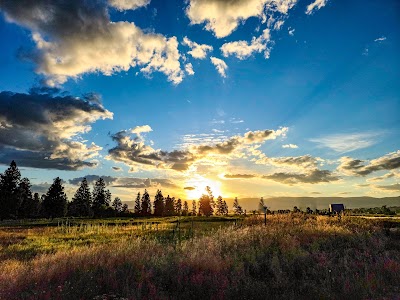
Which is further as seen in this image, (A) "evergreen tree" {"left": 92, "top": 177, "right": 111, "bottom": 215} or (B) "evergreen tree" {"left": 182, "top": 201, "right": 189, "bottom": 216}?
(B) "evergreen tree" {"left": 182, "top": 201, "right": 189, "bottom": 216}

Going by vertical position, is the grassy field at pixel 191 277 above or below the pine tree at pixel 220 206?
below

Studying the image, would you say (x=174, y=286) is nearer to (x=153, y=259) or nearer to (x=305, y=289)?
(x=153, y=259)

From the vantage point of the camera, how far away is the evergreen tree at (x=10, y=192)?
69.6m

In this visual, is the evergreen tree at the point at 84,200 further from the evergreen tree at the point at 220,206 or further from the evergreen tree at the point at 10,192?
the evergreen tree at the point at 220,206

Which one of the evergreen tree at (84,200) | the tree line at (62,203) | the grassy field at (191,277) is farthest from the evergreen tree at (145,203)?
the grassy field at (191,277)

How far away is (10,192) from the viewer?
70750 millimetres

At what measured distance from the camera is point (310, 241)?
51.8ft

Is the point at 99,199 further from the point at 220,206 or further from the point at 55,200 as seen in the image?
the point at 220,206

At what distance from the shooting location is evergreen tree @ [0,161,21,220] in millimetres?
69625

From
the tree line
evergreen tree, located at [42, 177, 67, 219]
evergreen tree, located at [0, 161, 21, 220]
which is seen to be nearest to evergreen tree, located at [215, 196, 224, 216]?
the tree line

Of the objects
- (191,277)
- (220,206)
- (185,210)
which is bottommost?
(191,277)

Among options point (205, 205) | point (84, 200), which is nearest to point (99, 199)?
point (84, 200)

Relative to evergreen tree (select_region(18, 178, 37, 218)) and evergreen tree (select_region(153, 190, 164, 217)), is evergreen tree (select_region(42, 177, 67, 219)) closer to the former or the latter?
evergreen tree (select_region(18, 178, 37, 218))

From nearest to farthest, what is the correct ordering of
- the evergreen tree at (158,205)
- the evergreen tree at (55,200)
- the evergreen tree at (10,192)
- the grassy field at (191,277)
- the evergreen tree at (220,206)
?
the grassy field at (191,277) < the evergreen tree at (10,192) < the evergreen tree at (55,200) < the evergreen tree at (158,205) < the evergreen tree at (220,206)
